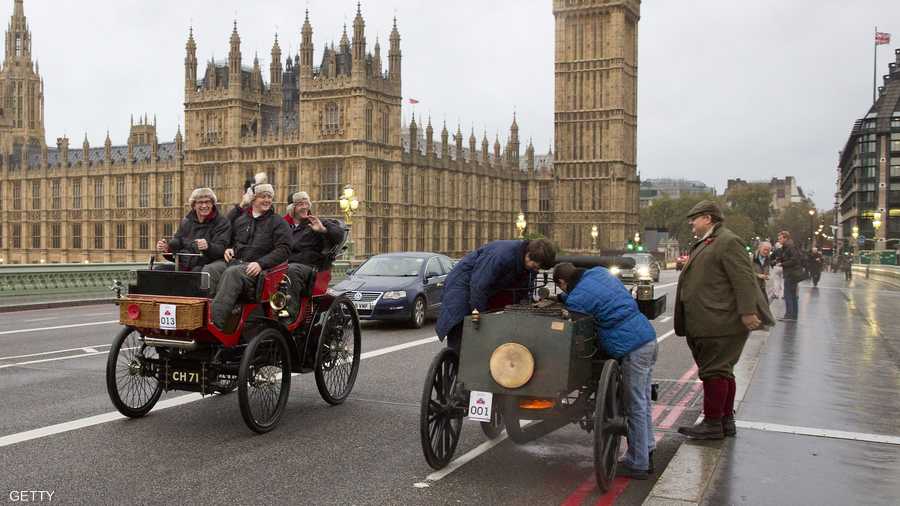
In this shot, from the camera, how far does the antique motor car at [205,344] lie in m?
6.62

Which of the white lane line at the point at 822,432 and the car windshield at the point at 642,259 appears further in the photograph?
the car windshield at the point at 642,259

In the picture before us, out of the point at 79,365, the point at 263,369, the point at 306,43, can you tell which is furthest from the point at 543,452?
the point at 306,43

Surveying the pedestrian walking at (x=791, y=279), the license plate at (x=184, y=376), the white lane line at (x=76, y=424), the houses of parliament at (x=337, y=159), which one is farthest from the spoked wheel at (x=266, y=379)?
the houses of parliament at (x=337, y=159)

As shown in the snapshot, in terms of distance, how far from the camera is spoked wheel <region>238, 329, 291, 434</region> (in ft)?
22.0

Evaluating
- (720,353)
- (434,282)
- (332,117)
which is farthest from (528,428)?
(332,117)

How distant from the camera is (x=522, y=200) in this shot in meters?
79.9

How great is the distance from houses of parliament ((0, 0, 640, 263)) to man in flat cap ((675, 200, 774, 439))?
46368 millimetres

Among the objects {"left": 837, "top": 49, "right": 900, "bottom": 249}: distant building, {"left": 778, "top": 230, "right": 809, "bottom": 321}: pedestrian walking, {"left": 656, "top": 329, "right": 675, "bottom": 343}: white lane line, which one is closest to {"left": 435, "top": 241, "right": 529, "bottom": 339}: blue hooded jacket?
{"left": 656, "top": 329, "right": 675, "bottom": 343}: white lane line

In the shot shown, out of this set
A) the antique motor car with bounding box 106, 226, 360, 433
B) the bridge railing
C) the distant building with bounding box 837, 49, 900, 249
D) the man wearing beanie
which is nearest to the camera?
the antique motor car with bounding box 106, 226, 360, 433

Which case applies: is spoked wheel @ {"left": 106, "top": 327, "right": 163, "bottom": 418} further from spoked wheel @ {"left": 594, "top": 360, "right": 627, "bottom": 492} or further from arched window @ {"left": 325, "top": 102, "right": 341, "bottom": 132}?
arched window @ {"left": 325, "top": 102, "right": 341, "bottom": 132}

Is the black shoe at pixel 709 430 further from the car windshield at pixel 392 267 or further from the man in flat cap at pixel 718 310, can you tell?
the car windshield at pixel 392 267

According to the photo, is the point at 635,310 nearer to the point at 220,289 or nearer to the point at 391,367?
the point at 220,289

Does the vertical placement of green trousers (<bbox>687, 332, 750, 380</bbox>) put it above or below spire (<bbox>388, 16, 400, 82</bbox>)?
below

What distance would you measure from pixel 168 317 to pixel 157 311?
0.41 ft
